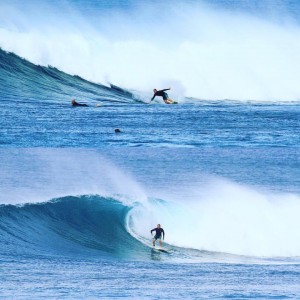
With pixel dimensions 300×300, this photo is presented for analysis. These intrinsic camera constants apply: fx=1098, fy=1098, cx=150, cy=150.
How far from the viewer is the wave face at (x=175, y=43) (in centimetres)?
5022

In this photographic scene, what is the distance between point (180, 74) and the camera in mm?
53750

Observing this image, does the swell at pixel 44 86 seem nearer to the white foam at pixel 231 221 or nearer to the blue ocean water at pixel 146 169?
the blue ocean water at pixel 146 169

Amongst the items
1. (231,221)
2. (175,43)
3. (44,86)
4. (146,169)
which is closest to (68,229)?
(231,221)

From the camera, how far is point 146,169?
3281 cm

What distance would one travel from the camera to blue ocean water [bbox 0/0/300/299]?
17.7 m

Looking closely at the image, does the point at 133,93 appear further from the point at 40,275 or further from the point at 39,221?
the point at 40,275

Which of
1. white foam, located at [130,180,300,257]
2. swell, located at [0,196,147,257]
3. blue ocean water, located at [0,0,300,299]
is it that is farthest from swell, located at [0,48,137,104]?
swell, located at [0,196,147,257]

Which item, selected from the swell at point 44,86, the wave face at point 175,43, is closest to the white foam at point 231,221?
the swell at point 44,86

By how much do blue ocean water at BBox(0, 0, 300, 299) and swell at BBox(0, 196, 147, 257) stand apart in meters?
0.05

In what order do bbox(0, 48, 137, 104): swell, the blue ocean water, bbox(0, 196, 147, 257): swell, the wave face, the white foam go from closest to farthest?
the blue ocean water < bbox(0, 196, 147, 257): swell < the white foam < bbox(0, 48, 137, 104): swell < the wave face

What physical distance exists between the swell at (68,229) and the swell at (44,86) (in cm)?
1463

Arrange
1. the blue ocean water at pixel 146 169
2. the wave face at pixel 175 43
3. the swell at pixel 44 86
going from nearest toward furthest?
the blue ocean water at pixel 146 169 → the swell at pixel 44 86 → the wave face at pixel 175 43

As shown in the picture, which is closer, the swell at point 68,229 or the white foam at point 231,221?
the swell at point 68,229

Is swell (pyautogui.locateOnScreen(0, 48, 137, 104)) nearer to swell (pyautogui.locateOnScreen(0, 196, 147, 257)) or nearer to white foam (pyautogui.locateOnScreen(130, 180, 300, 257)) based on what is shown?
white foam (pyautogui.locateOnScreen(130, 180, 300, 257))
